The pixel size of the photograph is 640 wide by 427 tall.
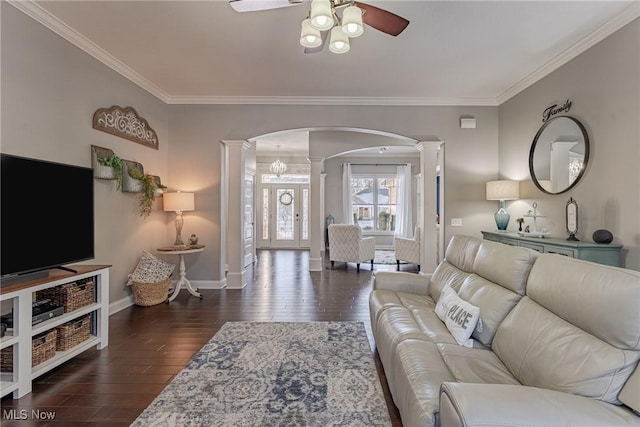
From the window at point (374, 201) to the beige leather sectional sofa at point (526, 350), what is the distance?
722cm

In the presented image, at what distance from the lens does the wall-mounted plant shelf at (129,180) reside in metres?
3.80

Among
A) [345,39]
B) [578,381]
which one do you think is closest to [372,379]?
[578,381]

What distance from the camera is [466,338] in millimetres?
1938

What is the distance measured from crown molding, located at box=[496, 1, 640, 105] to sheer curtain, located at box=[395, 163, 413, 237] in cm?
477

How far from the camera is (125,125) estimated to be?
3891 mm

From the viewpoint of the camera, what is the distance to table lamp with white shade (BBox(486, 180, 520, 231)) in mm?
4253

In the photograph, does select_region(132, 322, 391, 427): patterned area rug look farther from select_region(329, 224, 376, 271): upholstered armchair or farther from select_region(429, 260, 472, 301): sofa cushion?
select_region(329, 224, 376, 271): upholstered armchair

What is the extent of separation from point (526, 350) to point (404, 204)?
799 centimetres

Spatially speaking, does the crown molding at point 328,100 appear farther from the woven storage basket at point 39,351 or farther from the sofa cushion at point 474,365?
the sofa cushion at point 474,365

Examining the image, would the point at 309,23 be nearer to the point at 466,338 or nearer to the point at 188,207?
the point at 466,338

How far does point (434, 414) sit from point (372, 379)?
110cm

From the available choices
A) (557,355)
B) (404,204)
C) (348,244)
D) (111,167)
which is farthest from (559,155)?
(404,204)

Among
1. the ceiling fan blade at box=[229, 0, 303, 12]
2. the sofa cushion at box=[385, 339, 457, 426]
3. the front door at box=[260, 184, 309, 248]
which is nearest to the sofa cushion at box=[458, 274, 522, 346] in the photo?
the sofa cushion at box=[385, 339, 457, 426]

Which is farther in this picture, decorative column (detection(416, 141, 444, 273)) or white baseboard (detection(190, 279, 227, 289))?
decorative column (detection(416, 141, 444, 273))
